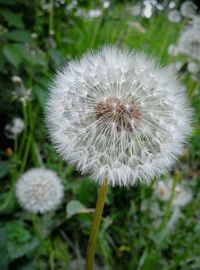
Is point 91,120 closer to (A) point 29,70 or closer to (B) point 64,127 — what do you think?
(B) point 64,127

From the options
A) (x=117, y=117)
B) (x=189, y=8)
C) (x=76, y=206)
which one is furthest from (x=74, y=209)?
(x=189, y=8)

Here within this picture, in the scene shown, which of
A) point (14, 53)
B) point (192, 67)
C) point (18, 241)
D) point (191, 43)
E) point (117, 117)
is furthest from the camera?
point (191, 43)

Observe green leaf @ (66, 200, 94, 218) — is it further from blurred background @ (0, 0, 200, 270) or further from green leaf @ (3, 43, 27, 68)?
green leaf @ (3, 43, 27, 68)

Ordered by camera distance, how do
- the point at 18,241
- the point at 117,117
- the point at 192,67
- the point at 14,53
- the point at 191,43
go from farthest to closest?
the point at 191,43, the point at 192,67, the point at 14,53, the point at 18,241, the point at 117,117

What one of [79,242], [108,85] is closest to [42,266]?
[79,242]

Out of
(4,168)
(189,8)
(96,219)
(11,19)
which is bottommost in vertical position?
(96,219)

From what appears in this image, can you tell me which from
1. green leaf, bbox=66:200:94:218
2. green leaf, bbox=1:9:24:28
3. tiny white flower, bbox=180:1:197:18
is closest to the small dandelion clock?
green leaf, bbox=66:200:94:218

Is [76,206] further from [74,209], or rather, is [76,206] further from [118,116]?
[118,116]
